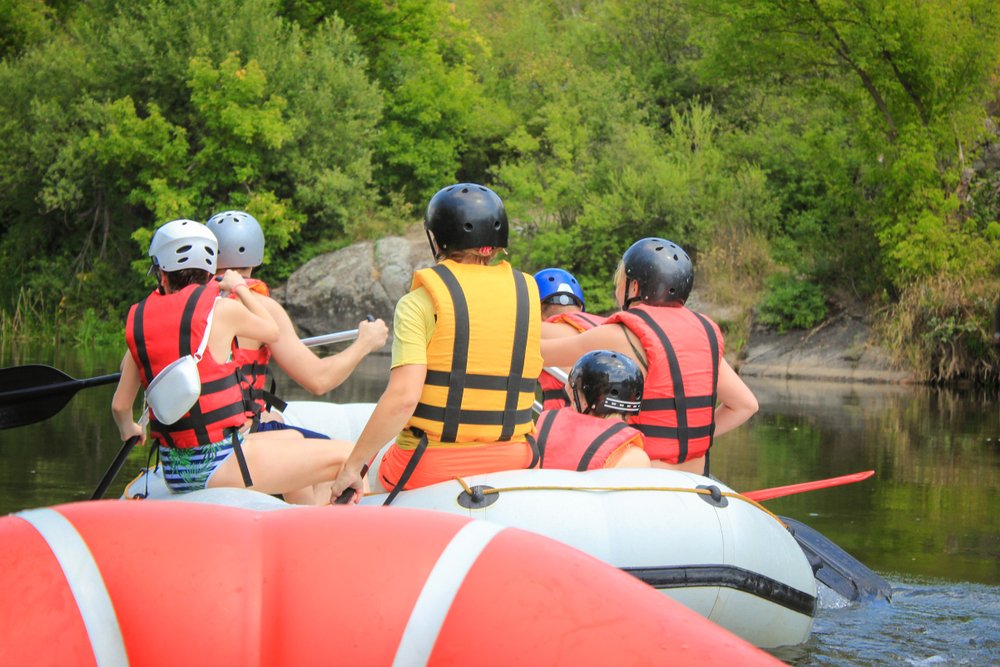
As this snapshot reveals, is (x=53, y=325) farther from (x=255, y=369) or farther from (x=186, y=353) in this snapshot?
(x=186, y=353)

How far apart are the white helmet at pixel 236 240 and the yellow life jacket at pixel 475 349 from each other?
1.53 meters

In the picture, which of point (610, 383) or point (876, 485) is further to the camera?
point (876, 485)

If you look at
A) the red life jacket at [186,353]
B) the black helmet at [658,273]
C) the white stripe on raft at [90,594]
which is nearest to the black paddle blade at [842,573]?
the black helmet at [658,273]

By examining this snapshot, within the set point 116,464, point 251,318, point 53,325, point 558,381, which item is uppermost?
point 251,318

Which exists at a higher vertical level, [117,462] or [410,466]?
[410,466]

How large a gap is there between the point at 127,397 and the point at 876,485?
5277 millimetres

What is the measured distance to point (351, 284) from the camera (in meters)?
22.3

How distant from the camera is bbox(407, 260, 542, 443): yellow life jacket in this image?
374 centimetres

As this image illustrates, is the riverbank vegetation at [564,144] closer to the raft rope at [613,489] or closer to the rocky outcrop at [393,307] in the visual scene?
the rocky outcrop at [393,307]

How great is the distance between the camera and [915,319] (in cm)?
1662

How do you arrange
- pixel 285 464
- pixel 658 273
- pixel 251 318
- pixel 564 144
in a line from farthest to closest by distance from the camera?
pixel 564 144 → pixel 658 273 → pixel 285 464 → pixel 251 318

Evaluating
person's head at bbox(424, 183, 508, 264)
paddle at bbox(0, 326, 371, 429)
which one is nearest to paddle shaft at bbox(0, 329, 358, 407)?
paddle at bbox(0, 326, 371, 429)

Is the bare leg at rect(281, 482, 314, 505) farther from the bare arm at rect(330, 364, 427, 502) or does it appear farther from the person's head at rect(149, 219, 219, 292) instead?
the bare arm at rect(330, 364, 427, 502)

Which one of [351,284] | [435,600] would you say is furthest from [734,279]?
[435,600]
